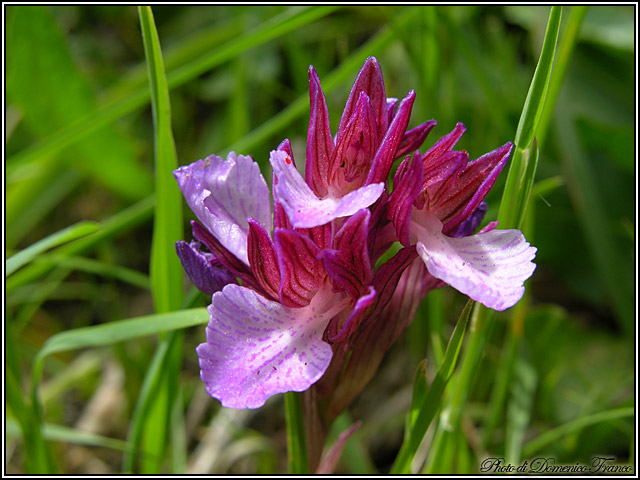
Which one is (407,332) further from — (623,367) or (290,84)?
(290,84)

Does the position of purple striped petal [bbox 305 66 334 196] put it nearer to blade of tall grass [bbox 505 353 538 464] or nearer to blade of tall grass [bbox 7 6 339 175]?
blade of tall grass [bbox 7 6 339 175]

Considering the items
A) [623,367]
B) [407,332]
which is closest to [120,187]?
[407,332]

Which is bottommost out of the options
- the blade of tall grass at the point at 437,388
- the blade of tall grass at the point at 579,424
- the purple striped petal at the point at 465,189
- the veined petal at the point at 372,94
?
the blade of tall grass at the point at 579,424

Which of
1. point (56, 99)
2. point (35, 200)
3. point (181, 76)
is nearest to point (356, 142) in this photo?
point (181, 76)

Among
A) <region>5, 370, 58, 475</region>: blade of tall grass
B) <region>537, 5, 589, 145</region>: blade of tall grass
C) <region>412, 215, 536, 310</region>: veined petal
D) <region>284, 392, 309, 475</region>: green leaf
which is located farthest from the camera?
<region>537, 5, 589, 145</region>: blade of tall grass

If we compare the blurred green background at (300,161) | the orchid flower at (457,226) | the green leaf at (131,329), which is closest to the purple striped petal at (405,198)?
the orchid flower at (457,226)

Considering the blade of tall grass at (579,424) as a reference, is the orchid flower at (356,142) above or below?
above

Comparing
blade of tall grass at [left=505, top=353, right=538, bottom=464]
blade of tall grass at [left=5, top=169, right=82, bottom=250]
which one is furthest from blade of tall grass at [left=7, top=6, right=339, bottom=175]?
blade of tall grass at [left=505, top=353, right=538, bottom=464]

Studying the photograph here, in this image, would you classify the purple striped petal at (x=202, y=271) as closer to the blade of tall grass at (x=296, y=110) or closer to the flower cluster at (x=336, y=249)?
the flower cluster at (x=336, y=249)
